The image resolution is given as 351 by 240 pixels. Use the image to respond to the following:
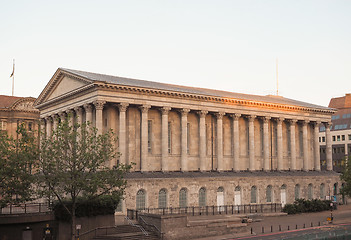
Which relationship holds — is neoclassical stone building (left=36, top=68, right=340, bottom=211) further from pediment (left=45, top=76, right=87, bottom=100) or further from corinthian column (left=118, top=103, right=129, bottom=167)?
corinthian column (left=118, top=103, right=129, bottom=167)

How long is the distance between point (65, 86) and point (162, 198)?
20773 mm

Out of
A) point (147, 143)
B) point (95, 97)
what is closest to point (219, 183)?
point (147, 143)

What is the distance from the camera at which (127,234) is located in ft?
129

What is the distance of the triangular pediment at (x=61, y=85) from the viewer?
56237 millimetres

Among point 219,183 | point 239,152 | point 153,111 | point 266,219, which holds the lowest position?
point 266,219

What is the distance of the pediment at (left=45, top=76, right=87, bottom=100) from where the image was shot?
57.0 m

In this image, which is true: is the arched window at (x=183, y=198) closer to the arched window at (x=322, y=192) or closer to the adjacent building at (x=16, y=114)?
the arched window at (x=322, y=192)

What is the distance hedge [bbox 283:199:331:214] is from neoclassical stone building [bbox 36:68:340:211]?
5158 mm

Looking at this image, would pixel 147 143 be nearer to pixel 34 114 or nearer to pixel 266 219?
pixel 266 219

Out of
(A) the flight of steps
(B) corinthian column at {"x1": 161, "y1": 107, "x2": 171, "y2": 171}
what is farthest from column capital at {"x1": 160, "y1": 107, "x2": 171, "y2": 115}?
(A) the flight of steps

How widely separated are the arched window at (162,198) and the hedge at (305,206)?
57.0ft

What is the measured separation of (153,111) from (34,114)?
3245cm

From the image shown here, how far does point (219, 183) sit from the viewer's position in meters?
60.1

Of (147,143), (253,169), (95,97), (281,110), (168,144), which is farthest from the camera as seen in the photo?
(281,110)
